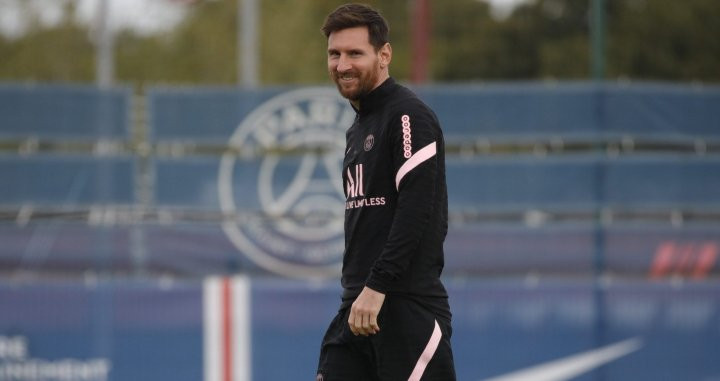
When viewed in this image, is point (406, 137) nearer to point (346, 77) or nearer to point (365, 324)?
point (346, 77)

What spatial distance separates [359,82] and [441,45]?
2608 centimetres

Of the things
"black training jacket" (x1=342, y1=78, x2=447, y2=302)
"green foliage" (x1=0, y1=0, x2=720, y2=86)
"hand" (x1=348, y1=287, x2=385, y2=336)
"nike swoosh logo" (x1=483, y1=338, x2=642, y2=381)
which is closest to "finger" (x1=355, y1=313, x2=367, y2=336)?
"hand" (x1=348, y1=287, x2=385, y2=336)

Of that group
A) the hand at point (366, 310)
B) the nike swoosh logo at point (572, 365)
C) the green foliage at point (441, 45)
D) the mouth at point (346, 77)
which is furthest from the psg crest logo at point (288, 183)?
the green foliage at point (441, 45)

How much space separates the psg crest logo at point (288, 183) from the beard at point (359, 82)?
5.14m

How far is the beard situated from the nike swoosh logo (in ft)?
16.0

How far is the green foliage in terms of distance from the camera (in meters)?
26.9

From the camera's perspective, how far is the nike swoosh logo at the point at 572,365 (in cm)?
936

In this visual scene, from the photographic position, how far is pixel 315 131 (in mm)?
10219

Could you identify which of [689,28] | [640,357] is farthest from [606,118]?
[689,28]

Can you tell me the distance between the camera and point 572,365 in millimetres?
9367

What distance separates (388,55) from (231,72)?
28.4 meters

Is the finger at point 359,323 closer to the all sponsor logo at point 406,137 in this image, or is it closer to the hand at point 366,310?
the hand at point 366,310

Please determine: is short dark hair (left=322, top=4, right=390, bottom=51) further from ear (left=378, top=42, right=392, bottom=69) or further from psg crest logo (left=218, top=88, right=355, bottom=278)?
psg crest logo (left=218, top=88, right=355, bottom=278)

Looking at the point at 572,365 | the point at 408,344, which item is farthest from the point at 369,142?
the point at 572,365
